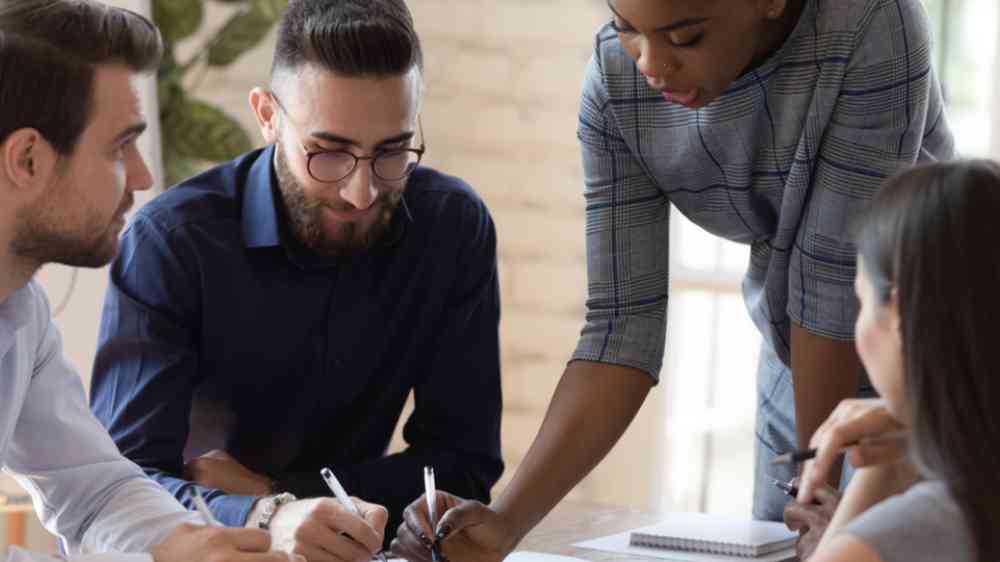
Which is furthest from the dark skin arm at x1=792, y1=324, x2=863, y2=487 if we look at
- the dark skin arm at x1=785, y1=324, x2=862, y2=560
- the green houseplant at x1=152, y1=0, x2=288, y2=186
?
the green houseplant at x1=152, y1=0, x2=288, y2=186

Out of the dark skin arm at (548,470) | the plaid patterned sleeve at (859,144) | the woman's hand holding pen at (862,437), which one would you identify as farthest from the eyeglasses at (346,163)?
the woman's hand holding pen at (862,437)

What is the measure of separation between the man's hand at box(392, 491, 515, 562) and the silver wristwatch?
0.14m

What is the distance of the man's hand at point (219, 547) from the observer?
4.73 feet

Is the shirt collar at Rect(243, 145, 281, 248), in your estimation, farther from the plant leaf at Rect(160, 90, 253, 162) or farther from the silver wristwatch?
the plant leaf at Rect(160, 90, 253, 162)

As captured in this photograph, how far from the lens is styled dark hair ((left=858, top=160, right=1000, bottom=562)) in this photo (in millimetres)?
1107

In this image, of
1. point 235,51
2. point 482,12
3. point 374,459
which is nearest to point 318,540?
point 374,459

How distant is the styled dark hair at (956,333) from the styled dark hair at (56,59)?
90 centimetres

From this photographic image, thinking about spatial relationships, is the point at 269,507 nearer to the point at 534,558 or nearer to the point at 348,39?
the point at 534,558

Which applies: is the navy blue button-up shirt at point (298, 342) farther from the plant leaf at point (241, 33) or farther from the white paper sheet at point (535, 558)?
the plant leaf at point (241, 33)

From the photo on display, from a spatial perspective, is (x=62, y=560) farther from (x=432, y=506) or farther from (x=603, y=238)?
(x=603, y=238)

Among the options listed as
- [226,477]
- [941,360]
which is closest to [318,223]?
[226,477]

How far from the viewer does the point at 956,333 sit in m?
1.11

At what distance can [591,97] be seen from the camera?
1.90m

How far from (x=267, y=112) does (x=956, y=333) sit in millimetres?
1240
